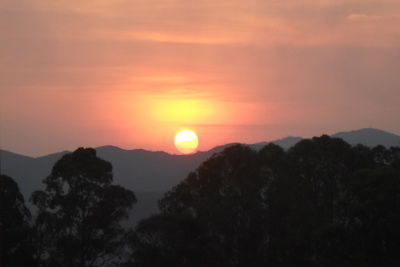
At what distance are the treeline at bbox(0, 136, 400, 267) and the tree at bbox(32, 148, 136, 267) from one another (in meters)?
0.07

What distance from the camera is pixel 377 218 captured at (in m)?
41.1

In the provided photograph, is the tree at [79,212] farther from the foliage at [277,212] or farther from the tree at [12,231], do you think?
the foliage at [277,212]

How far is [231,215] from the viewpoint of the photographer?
4859 centimetres

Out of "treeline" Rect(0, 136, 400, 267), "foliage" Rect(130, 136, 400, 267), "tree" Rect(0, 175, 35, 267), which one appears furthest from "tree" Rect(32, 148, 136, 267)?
"foliage" Rect(130, 136, 400, 267)

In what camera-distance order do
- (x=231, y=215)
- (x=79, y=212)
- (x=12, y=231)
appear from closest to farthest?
1. (x=12, y=231)
2. (x=79, y=212)
3. (x=231, y=215)

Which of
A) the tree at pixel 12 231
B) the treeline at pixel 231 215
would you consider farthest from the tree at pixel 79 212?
the tree at pixel 12 231

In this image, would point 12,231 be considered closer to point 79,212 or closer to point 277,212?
point 79,212

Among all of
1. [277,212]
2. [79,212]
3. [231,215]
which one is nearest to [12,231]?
[79,212]

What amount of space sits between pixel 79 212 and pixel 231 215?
10.9 m

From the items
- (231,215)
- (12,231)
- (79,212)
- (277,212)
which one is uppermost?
(79,212)

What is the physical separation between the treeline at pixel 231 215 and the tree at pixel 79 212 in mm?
69

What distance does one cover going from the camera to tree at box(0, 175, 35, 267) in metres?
41.9

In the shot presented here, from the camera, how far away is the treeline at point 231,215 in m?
42.1

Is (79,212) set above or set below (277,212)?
above
